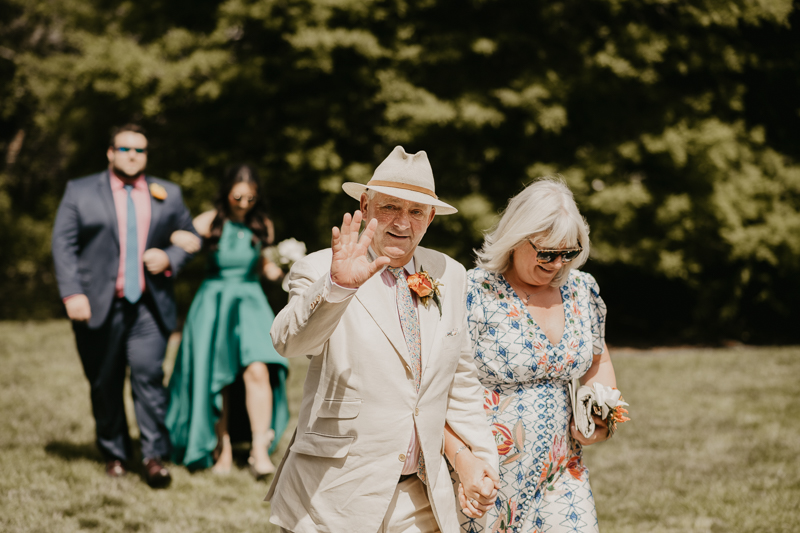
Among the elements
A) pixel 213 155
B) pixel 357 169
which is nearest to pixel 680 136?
pixel 357 169

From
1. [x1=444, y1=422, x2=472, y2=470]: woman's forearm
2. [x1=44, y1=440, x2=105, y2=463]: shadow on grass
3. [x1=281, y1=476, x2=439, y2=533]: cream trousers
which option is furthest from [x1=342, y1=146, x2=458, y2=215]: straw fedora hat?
[x1=44, y1=440, x2=105, y2=463]: shadow on grass

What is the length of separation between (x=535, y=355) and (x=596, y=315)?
535 millimetres

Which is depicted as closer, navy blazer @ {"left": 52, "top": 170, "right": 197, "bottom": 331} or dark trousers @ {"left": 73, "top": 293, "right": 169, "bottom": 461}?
navy blazer @ {"left": 52, "top": 170, "right": 197, "bottom": 331}

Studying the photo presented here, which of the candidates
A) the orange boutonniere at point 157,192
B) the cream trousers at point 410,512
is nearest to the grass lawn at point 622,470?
the orange boutonniere at point 157,192

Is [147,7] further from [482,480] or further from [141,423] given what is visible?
[482,480]

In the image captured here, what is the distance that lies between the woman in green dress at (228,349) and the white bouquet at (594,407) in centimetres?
309

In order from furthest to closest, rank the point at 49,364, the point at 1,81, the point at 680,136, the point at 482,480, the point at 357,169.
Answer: the point at 1,81 < the point at 357,169 < the point at 680,136 < the point at 49,364 < the point at 482,480

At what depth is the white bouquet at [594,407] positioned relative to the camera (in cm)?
319

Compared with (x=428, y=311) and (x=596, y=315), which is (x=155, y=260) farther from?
(x=596, y=315)

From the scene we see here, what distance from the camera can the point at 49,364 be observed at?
33.1ft

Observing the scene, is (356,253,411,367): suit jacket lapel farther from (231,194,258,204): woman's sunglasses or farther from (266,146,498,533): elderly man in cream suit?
(231,194,258,204): woman's sunglasses

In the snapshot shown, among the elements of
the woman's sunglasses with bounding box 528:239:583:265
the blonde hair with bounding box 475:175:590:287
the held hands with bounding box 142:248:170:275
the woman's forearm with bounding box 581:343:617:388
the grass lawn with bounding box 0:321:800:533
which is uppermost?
the blonde hair with bounding box 475:175:590:287

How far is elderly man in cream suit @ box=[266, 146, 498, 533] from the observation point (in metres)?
2.54

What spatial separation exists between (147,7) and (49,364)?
7566mm
